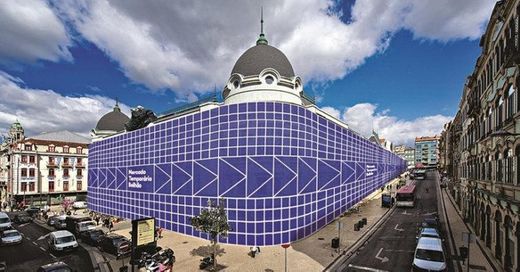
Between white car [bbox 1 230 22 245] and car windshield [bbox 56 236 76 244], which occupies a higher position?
car windshield [bbox 56 236 76 244]

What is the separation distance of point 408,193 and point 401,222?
39.7 feet

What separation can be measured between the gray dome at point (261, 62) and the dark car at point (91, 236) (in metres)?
23.2

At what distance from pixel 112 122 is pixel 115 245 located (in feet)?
122

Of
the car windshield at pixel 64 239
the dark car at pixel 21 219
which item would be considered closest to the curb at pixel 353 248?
the car windshield at pixel 64 239

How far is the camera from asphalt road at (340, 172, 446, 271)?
19277mm

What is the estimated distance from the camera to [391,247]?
23391 mm

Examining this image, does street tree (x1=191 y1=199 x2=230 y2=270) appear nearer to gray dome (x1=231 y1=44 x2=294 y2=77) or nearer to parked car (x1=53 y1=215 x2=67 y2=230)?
gray dome (x1=231 y1=44 x2=294 y2=77)

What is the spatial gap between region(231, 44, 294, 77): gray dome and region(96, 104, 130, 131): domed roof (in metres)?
30.3

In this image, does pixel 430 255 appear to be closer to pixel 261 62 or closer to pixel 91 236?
pixel 261 62

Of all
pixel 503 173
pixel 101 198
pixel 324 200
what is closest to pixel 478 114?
pixel 503 173

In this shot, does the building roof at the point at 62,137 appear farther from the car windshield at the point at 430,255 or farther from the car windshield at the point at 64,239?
the car windshield at the point at 430,255

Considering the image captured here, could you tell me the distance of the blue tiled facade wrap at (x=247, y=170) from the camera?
25.0 metres

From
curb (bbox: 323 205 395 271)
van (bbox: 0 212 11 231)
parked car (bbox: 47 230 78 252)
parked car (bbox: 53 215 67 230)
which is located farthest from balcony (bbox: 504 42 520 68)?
van (bbox: 0 212 11 231)

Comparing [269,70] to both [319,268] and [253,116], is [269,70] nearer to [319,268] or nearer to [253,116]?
[253,116]
